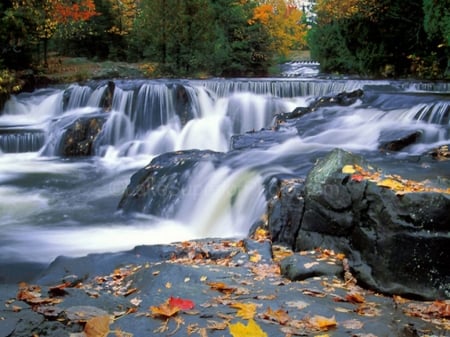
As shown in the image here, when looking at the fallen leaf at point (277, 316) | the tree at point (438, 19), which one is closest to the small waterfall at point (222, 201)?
the fallen leaf at point (277, 316)

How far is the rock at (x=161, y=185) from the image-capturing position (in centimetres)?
791

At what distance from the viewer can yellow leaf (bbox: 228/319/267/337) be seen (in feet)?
9.03

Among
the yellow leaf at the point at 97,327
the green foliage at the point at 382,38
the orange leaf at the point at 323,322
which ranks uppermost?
the green foliage at the point at 382,38

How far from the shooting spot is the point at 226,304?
3.30 metres

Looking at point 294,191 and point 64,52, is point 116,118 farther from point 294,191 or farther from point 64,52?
point 64,52

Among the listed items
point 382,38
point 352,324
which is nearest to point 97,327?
point 352,324

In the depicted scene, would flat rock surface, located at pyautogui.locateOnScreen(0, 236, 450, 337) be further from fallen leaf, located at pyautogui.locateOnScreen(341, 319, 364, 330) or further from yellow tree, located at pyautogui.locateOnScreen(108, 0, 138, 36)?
yellow tree, located at pyautogui.locateOnScreen(108, 0, 138, 36)

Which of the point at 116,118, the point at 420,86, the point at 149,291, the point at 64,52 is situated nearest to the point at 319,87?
the point at 420,86

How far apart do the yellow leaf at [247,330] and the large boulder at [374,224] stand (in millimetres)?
1684

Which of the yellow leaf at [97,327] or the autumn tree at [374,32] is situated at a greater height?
the autumn tree at [374,32]

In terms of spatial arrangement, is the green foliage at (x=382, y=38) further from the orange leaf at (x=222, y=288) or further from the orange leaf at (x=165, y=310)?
the orange leaf at (x=165, y=310)

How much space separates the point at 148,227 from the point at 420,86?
9322 mm

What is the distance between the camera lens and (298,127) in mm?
10688

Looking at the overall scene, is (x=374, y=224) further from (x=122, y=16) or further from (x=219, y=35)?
(x=122, y=16)
